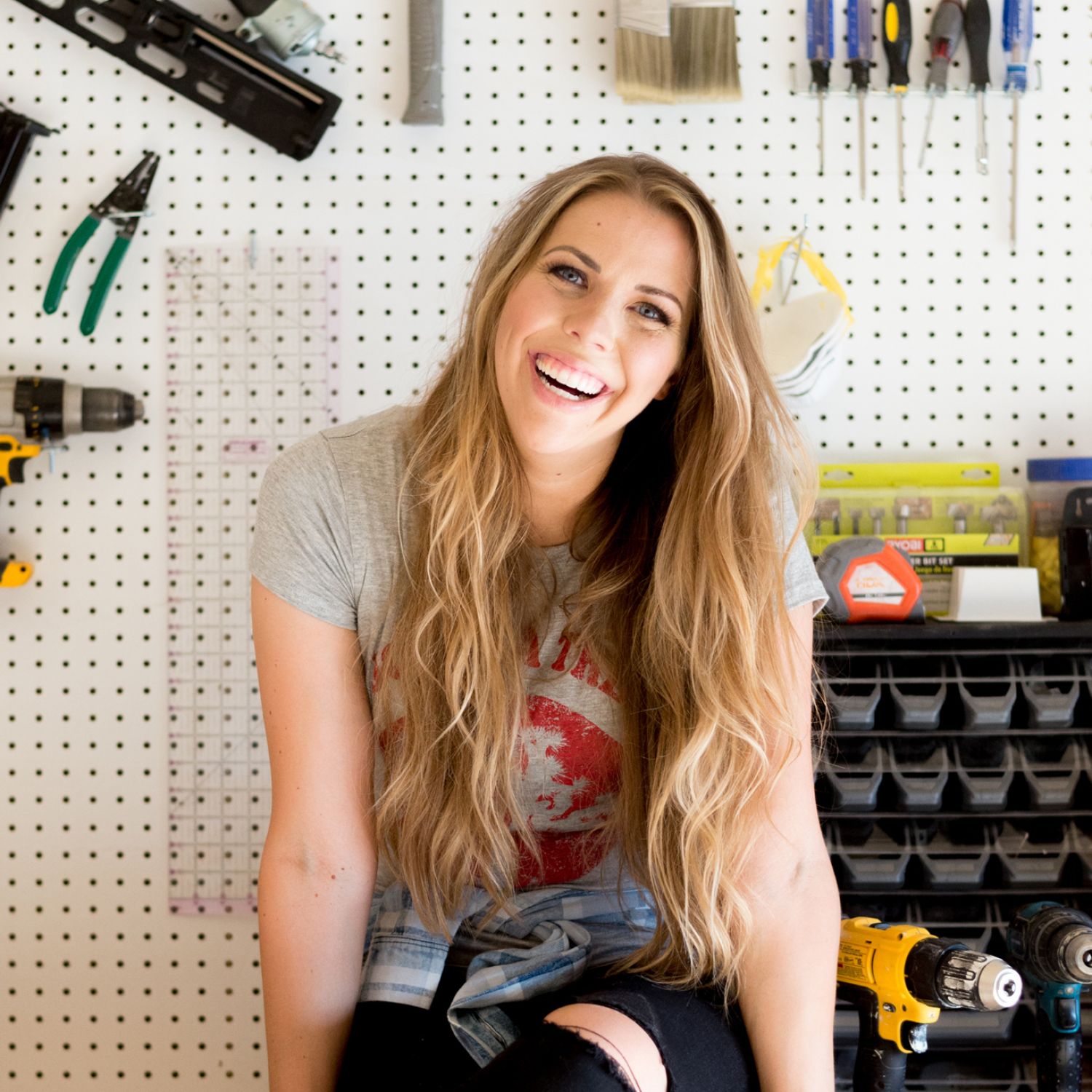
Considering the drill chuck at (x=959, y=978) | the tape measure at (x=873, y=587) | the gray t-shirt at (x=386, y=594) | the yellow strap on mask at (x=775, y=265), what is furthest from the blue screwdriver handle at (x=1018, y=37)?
the drill chuck at (x=959, y=978)

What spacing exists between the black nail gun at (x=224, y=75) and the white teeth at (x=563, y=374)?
73 cm

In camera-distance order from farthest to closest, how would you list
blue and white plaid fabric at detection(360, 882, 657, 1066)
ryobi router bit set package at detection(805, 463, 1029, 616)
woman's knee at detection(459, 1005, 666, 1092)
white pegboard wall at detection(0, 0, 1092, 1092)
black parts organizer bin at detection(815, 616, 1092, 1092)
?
white pegboard wall at detection(0, 0, 1092, 1092), ryobi router bit set package at detection(805, 463, 1029, 616), black parts organizer bin at detection(815, 616, 1092, 1092), blue and white plaid fabric at detection(360, 882, 657, 1066), woman's knee at detection(459, 1005, 666, 1092)

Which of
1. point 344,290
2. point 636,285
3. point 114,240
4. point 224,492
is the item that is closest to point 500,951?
point 636,285

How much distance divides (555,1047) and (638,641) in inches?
16.4

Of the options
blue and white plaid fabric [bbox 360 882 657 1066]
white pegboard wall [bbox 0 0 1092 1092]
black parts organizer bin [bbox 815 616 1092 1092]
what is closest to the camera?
blue and white plaid fabric [bbox 360 882 657 1066]

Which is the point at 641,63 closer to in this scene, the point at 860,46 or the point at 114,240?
the point at 860,46

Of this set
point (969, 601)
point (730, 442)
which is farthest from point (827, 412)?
point (730, 442)

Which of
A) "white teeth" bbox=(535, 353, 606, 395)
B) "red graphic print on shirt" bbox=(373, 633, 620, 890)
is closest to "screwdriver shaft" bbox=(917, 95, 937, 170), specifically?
"white teeth" bbox=(535, 353, 606, 395)

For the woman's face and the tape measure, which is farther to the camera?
the tape measure

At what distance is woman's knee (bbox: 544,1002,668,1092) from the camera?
90 centimetres

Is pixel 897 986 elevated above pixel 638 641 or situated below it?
below

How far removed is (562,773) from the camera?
1.17 metres

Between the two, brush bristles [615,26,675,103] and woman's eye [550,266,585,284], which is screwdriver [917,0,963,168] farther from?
woman's eye [550,266,585,284]

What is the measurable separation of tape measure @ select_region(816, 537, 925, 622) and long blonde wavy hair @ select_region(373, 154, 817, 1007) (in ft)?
0.77
